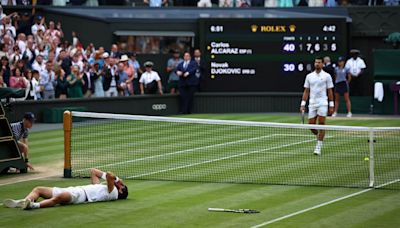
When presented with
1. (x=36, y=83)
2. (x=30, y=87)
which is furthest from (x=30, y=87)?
(x=36, y=83)

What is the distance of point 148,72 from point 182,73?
120 cm

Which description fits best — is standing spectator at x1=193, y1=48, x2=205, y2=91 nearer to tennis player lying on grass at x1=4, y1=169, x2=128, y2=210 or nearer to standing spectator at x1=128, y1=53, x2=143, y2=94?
standing spectator at x1=128, y1=53, x2=143, y2=94

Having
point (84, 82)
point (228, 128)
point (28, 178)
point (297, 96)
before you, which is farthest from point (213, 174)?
point (297, 96)

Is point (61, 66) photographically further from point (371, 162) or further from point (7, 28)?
point (371, 162)

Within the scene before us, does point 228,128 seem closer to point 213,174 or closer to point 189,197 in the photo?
point 213,174

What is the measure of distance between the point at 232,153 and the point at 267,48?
13.9 meters

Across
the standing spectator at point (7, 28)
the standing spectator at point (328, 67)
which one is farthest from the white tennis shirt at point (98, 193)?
the standing spectator at point (328, 67)

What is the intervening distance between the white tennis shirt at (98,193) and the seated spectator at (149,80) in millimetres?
18810

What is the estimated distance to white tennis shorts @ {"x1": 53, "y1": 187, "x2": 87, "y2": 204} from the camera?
15281mm

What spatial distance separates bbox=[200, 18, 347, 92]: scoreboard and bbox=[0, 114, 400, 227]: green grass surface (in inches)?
689

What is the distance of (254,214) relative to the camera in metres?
14.6

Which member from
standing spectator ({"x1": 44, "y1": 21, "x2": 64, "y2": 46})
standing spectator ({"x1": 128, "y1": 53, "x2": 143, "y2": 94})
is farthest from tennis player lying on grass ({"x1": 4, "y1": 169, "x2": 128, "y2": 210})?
standing spectator ({"x1": 128, "y1": 53, "x2": 143, "y2": 94})

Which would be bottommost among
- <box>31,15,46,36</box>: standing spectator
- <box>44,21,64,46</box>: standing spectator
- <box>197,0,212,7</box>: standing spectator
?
<box>44,21,64,46</box>: standing spectator

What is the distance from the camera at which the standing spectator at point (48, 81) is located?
101 feet
